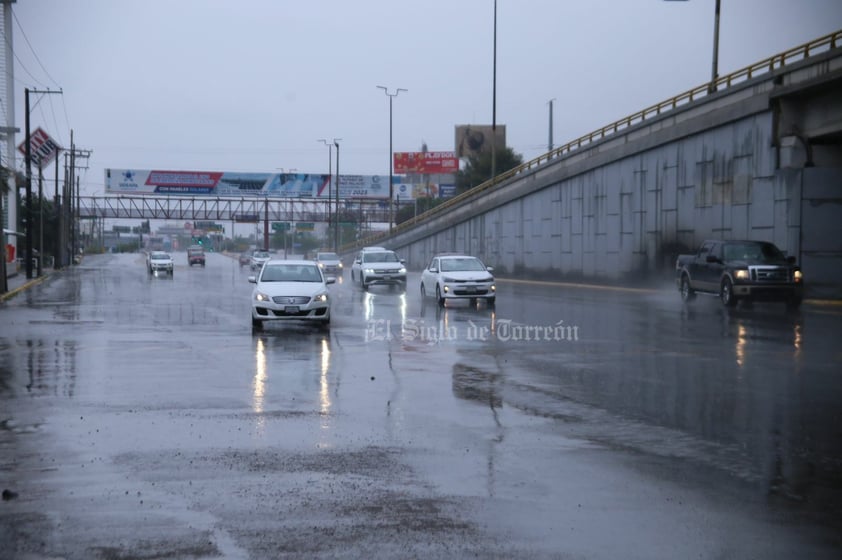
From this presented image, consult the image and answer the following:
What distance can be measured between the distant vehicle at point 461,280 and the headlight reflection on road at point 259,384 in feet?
36.4

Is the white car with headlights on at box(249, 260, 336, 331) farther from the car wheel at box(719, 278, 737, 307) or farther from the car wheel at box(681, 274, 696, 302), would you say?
the car wheel at box(681, 274, 696, 302)

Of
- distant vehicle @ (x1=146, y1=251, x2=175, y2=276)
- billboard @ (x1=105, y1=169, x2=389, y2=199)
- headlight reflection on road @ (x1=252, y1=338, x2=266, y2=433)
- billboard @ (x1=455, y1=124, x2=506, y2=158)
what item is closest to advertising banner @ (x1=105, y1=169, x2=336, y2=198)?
billboard @ (x1=105, y1=169, x2=389, y2=199)

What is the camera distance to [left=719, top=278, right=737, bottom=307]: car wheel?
2564 cm

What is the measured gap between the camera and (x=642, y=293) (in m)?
37.0

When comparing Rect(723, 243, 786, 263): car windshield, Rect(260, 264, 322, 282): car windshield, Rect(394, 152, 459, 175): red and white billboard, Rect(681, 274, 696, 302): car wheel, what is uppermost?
Rect(394, 152, 459, 175): red and white billboard

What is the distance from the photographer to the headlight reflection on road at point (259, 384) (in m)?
9.58

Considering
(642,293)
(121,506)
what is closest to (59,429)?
(121,506)

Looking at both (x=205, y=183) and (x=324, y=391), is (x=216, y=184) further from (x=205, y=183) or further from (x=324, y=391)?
(x=324, y=391)

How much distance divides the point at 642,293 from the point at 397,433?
1171 inches

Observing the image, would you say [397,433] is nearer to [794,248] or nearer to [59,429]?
[59,429]

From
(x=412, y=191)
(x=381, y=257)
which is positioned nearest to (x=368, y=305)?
(x=381, y=257)

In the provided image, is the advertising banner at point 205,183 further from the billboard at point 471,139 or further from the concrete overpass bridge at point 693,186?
the concrete overpass bridge at point 693,186

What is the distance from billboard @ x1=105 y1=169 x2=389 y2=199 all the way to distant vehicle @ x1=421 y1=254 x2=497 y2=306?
67.7 meters

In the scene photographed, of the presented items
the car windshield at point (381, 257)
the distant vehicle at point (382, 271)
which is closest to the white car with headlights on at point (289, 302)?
the distant vehicle at point (382, 271)
